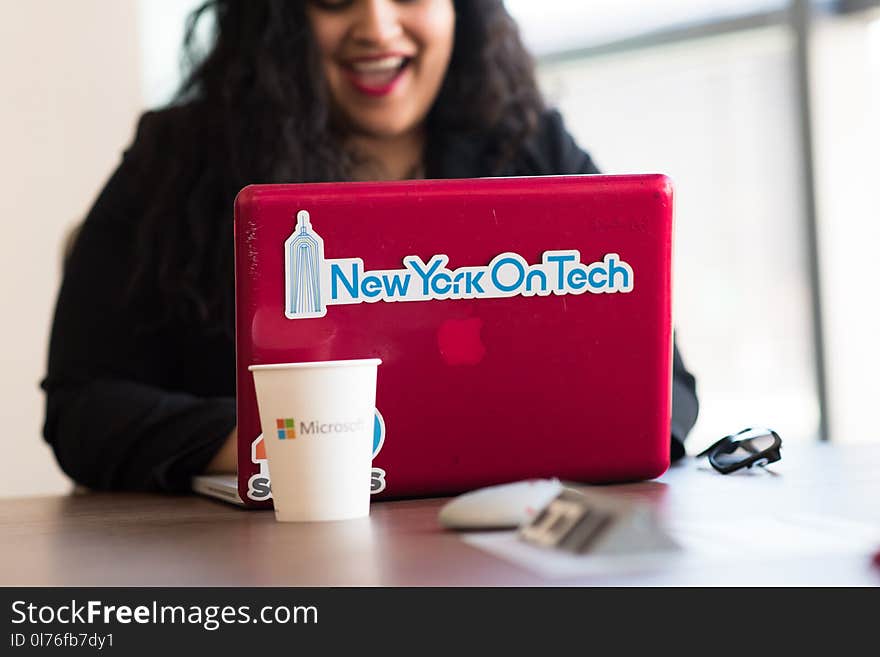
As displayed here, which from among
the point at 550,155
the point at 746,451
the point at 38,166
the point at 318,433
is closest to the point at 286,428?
the point at 318,433

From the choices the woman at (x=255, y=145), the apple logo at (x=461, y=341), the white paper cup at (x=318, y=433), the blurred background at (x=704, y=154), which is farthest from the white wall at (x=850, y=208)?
the white paper cup at (x=318, y=433)

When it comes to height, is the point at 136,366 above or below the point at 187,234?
below

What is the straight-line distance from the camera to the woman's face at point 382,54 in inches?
67.9

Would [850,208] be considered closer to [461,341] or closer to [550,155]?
[550,155]

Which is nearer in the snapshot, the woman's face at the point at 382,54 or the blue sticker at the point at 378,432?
the blue sticker at the point at 378,432

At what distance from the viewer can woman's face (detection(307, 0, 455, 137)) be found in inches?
67.9

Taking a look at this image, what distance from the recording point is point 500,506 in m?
0.73

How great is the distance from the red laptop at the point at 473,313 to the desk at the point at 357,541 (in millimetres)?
57

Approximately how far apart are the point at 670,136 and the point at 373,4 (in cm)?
215

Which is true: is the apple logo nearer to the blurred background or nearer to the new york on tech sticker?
the new york on tech sticker

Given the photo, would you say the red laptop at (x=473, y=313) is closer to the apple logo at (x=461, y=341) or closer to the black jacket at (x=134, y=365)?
the apple logo at (x=461, y=341)

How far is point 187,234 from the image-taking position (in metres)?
1.69

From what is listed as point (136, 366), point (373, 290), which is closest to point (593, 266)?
point (373, 290)
